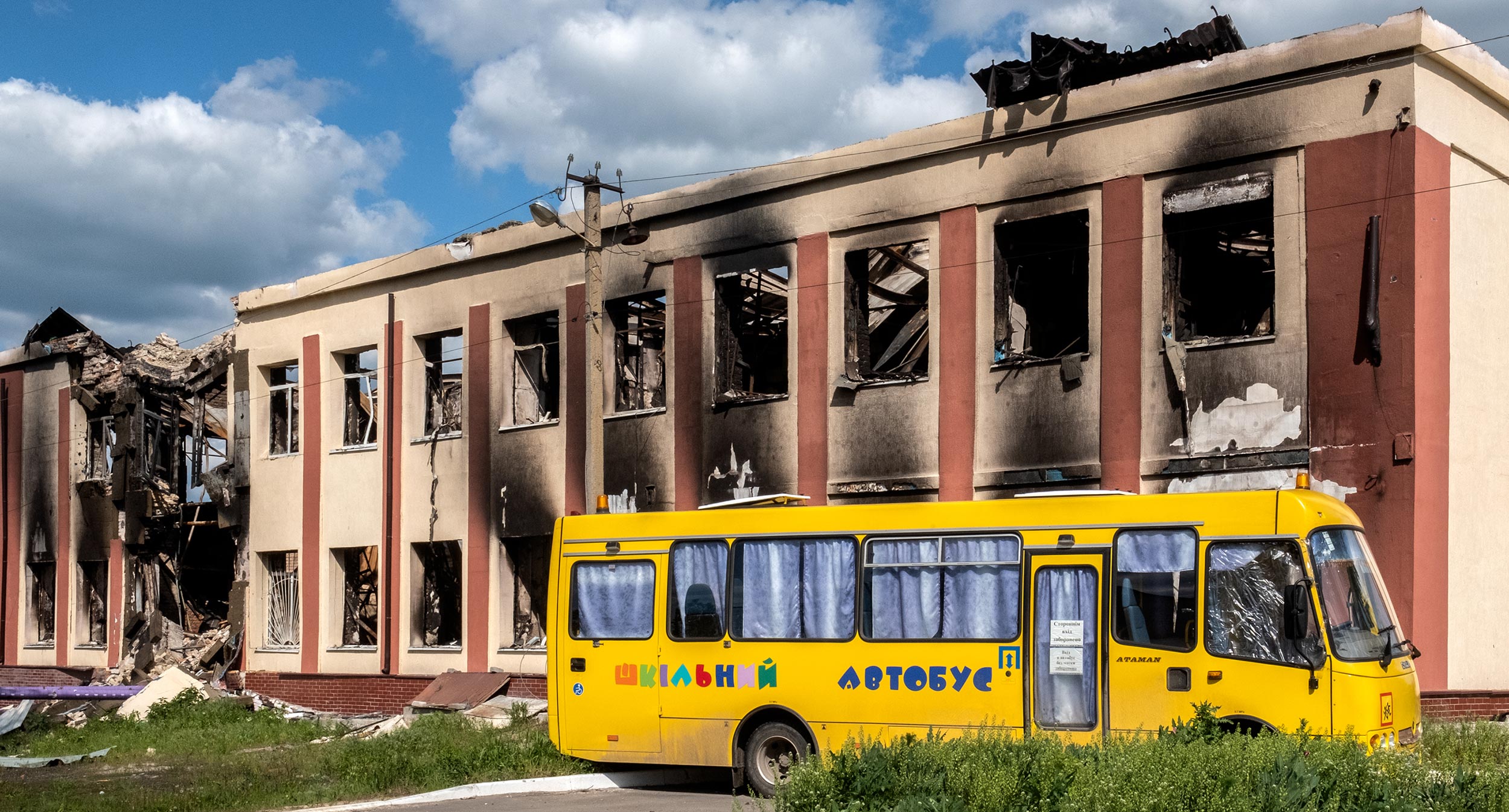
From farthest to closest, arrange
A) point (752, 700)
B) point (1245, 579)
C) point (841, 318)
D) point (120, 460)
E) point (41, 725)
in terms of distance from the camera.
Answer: point (120, 460) → point (41, 725) → point (841, 318) → point (752, 700) → point (1245, 579)

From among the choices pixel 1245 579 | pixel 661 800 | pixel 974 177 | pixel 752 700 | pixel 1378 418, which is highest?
pixel 974 177

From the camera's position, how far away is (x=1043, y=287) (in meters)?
19.4

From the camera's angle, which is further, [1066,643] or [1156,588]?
[1066,643]

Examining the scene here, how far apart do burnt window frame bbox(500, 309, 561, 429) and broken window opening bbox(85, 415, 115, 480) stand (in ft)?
A: 38.3

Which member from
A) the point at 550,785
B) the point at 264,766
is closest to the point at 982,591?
the point at 550,785

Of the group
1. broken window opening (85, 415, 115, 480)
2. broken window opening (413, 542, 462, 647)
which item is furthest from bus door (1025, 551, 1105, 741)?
broken window opening (85, 415, 115, 480)

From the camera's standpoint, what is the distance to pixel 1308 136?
52.3 ft

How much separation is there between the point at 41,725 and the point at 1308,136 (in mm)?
20851

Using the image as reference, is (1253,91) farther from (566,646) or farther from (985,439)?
(566,646)

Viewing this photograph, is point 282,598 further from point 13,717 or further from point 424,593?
point 13,717

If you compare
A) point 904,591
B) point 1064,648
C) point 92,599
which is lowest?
point 92,599

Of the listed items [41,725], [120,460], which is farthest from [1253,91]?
[120,460]

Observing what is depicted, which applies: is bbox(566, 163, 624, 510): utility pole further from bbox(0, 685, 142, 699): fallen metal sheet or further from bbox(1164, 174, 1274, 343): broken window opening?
bbox(0, 685, 142, 699): fallen metal sheet

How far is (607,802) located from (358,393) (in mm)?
15563
